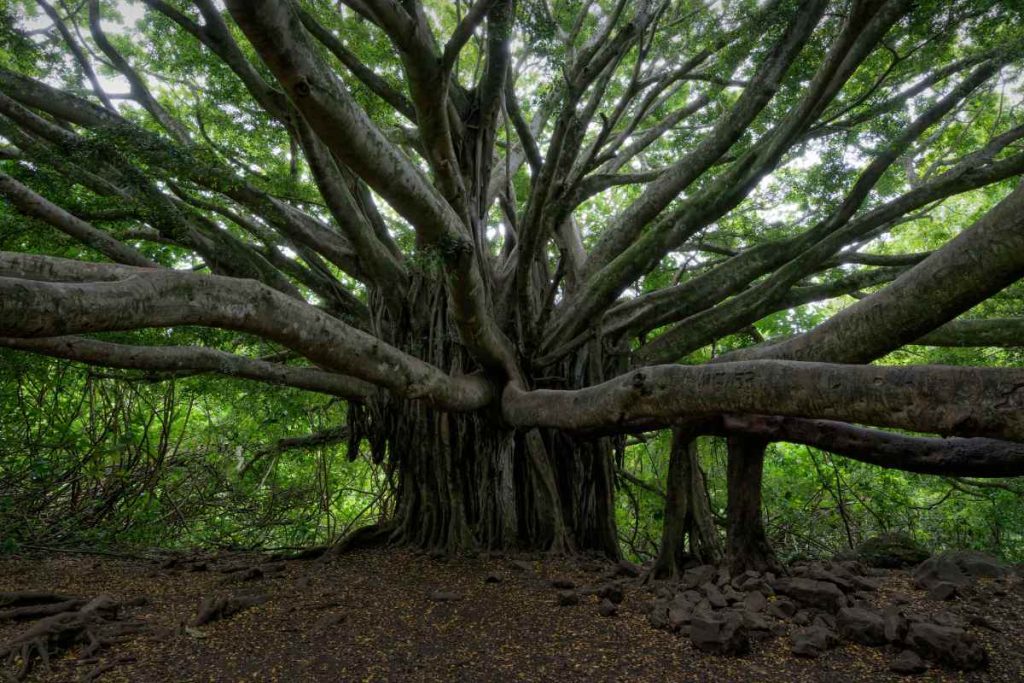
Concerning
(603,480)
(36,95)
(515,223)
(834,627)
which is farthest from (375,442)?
(834,627)

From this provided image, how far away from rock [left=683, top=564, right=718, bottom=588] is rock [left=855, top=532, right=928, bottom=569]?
1457mm

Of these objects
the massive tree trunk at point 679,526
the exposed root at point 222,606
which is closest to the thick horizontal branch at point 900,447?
the massive tree trunk at point 679,526

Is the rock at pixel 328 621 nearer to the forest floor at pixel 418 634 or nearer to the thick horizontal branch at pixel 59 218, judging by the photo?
the forest floor at pixel 418 634

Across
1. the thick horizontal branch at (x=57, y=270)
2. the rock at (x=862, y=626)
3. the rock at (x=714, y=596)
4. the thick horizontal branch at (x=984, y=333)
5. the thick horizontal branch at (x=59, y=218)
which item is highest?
the thick horizontal branch at (x=59, y=218)

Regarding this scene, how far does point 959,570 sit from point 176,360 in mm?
4950

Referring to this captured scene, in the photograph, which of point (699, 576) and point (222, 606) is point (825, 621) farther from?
point (222, 606)

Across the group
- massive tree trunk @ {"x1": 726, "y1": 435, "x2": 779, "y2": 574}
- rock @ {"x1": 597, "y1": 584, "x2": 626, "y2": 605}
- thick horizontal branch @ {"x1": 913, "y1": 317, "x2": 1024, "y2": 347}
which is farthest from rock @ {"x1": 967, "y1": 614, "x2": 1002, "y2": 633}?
thick horizontal branch @ {"x1": 913, "y1": 317, "x2": 1024, "y2": 347}

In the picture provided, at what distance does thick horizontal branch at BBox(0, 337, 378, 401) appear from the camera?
9.98 feet

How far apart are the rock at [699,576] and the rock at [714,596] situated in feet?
0.46

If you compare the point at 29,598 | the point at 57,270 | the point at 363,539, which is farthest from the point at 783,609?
Answer: the point at 29,598

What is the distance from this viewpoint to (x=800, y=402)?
6.86 feet

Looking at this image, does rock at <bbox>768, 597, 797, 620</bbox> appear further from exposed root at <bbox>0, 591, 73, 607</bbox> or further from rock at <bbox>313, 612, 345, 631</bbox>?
exposed root at <bbox>0, 591, 73, 607</bbox>

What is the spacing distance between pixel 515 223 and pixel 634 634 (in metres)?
3.90

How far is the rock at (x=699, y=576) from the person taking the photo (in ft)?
10.7
